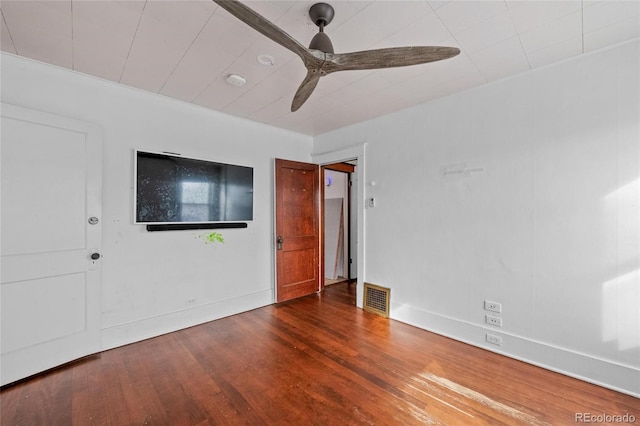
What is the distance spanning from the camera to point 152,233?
2.90 meters

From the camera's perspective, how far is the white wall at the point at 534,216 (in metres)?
2.02

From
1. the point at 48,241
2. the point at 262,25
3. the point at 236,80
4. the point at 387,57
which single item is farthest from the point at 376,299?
the point at 48,241

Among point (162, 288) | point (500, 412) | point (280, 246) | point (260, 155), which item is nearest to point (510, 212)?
point (500, 412)

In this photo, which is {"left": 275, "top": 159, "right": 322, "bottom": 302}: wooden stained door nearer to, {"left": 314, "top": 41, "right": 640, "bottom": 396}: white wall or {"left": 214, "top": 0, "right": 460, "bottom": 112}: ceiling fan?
{"left": 314, "top": 41, "right": 640, "bottom": 396}: white wall

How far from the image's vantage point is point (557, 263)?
7.47ft

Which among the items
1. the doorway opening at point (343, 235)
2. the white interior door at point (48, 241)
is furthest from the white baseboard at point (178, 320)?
the doorway opening at point (343, 235)

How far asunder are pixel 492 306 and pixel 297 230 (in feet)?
8.82

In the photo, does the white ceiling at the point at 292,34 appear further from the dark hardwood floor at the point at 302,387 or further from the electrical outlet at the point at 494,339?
the dark hardwood floor at the point at 302,387

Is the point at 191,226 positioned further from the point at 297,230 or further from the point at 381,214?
the point at 381,214

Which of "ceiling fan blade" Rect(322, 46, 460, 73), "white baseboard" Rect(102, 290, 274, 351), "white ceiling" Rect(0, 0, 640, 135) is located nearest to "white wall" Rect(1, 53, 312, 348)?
"white baseboard" Rect(102, 290, 274, 351)

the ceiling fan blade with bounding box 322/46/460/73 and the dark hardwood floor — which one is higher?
the ceiling fan blade with bounding box 322/46/460/73

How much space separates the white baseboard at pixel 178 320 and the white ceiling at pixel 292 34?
98.7 inches

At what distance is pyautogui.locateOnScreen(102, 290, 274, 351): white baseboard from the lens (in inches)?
104

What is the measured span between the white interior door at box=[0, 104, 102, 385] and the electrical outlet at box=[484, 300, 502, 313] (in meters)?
3.79
